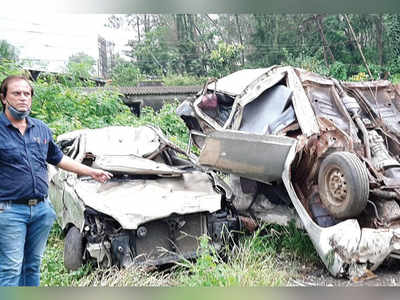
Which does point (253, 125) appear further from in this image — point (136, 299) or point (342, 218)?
point (136, 299)

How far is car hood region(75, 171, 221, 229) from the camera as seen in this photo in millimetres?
3732

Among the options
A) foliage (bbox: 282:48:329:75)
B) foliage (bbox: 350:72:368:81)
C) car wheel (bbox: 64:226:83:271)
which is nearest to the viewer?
car wheel (bbox: 64:226:83:271)

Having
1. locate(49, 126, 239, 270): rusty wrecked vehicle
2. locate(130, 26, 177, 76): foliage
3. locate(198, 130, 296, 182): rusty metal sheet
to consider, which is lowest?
locate(49, 126, 239, 270): rusty wrecked vehicle

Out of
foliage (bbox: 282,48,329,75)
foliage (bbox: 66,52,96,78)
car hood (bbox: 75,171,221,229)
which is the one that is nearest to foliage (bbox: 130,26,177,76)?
foliage (bbox: 66,52,96,78)

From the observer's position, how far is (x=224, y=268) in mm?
3395

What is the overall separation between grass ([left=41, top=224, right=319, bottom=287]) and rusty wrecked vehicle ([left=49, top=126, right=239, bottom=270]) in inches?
5.1

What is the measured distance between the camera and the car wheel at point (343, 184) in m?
3.59

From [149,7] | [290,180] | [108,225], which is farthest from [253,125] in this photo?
[149,7]

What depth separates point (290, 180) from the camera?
415 centimetres

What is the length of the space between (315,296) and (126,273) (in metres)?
2.12

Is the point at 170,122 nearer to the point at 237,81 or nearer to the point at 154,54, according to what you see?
the point at 154,54

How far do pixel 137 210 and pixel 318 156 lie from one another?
66.7 inches

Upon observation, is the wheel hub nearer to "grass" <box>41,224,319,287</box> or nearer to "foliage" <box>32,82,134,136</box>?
"grass" <box>41,224,319,287</box>

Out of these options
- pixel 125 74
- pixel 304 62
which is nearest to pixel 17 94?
pixel 304 62
